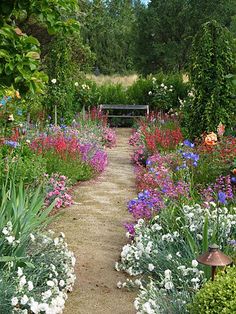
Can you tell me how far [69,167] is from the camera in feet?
25.5

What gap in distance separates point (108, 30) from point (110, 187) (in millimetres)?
31748

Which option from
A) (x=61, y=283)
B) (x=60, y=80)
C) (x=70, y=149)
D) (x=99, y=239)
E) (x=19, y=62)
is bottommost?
(x=99, y=239)

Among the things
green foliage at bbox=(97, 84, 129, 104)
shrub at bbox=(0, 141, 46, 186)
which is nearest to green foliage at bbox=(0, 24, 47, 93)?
shrub at bbox=(0, 141, 46, 186)

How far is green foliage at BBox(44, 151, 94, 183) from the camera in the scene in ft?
24.7

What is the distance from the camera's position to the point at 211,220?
4285mm

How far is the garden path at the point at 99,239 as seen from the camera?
3749 mm

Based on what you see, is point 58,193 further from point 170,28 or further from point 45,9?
point 170,28

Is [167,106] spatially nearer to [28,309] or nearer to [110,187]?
[110,187]

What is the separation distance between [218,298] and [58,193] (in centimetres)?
408

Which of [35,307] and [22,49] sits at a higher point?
[22,49]

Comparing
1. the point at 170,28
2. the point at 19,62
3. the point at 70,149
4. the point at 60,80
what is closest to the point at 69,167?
the point at 70,149

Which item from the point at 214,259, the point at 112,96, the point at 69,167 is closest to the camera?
the point at 214,259

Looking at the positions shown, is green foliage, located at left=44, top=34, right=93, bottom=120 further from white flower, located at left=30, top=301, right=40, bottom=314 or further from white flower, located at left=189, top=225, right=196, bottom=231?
white flower, located at left=30, top=301, right=40, bottom=314

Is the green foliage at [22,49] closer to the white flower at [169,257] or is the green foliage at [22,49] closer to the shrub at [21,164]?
the white flower at [169,257]
